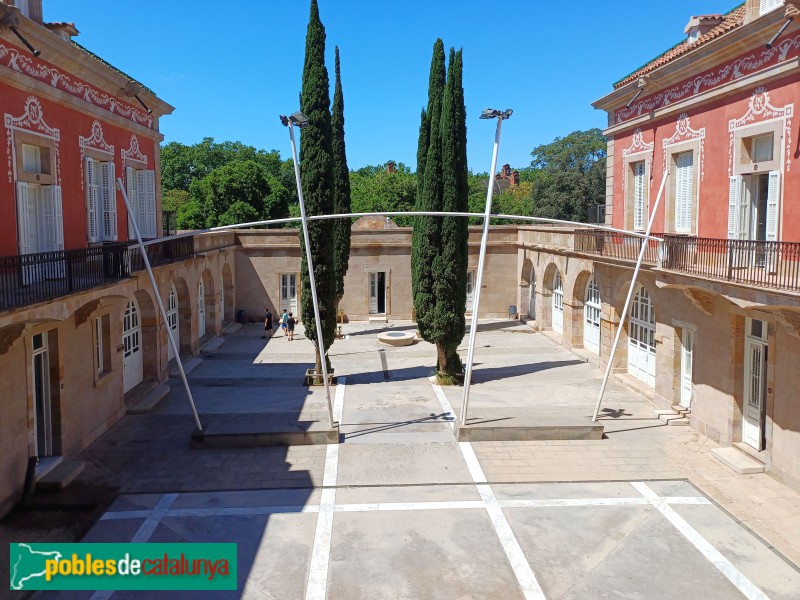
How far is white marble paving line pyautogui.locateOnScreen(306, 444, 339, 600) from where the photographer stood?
26.9 ft

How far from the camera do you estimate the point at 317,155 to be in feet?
55.8

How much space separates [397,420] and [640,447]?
5084mm

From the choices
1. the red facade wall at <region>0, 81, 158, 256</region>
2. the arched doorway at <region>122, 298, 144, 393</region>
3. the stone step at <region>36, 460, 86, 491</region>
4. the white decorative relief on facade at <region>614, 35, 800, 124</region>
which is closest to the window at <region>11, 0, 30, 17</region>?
the red facade wall at <region>0, 81, 158, 256</region>

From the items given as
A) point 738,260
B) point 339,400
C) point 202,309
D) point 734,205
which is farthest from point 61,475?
point 202,309

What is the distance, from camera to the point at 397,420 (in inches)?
591

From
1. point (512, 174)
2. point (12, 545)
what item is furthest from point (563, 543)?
point (512, 174)

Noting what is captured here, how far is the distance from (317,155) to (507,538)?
10872 mm

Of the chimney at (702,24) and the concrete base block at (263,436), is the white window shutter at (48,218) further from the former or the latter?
the chimney at (702,24)

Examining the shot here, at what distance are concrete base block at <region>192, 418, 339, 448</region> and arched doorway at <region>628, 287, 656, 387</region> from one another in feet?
28.1

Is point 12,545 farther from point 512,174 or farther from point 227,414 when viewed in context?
point 512,174

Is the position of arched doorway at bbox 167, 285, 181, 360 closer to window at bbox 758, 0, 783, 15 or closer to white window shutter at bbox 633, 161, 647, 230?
white window shutter at bbox 633, 161, 647, 230

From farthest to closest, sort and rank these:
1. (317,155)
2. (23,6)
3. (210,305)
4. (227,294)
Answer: (227,294) < (210,305) < (317,155) < (23,6)

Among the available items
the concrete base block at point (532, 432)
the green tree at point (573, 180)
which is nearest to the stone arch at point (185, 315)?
the concrete base block at point (532, 432)

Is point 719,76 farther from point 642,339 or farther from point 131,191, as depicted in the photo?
point 131,191
